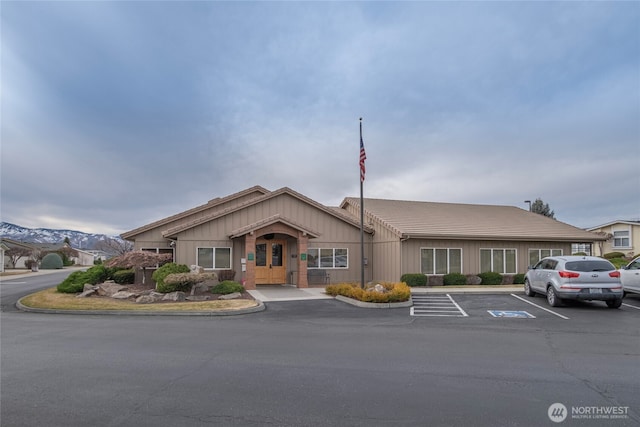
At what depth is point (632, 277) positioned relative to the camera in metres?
15.1

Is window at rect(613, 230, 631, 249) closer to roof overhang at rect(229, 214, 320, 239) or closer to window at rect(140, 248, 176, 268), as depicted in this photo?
roof overhang at rect(229, 214, 320, 239)

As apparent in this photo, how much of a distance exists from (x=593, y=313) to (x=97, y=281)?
67.0 ft

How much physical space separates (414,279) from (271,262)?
7496 millimetres

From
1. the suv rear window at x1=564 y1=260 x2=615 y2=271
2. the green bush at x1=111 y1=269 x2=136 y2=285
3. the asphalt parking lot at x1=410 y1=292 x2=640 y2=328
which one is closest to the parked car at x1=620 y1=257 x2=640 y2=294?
the asphalt parking lot at x1=410 y1=292 x2=640 y2=328

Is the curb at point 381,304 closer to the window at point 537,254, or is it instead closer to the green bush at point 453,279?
the green bush at point 453,279

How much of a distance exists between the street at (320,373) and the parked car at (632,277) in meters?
4.54

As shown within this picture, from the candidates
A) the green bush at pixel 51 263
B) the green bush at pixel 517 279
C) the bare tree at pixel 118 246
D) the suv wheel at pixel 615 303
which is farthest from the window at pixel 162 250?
the green bush at pixel 51 263

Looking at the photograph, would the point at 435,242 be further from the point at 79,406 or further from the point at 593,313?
the point at 79,406

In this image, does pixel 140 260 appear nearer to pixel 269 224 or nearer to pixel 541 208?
pixel 269 224

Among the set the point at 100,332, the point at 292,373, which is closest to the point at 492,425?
the point at 292,373

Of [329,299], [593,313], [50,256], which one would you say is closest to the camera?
[593,313]

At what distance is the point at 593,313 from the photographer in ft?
41.4

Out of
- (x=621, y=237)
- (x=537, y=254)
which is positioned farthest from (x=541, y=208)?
(x=537, y=254)

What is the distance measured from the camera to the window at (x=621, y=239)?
34.7 metres
